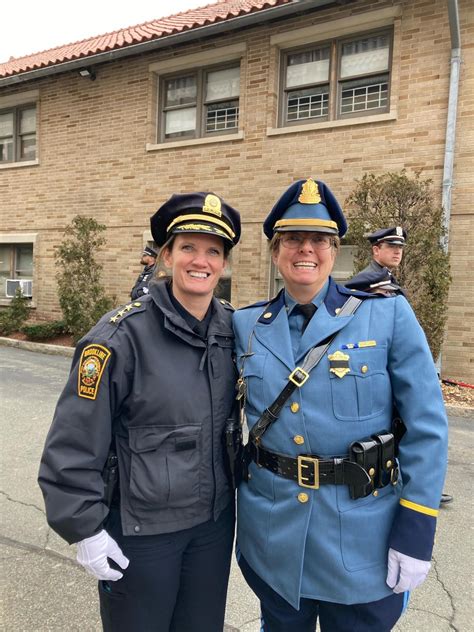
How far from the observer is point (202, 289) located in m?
1.71

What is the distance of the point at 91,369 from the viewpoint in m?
1.53

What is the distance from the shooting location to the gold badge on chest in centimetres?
152

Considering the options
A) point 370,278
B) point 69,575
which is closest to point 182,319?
point 69,575

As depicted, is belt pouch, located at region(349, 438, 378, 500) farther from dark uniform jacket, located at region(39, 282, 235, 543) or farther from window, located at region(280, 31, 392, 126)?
window, located at region(280, 31, 392, 126)

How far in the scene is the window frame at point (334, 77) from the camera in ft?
25.2

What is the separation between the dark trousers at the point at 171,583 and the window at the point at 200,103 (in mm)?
8558

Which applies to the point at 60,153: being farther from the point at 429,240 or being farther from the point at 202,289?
the point at 202,289

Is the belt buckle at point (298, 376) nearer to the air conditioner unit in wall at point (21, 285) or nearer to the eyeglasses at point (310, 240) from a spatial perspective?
the eyeglasses at point (310, 240)

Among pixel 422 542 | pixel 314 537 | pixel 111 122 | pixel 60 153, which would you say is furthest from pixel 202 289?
pixel 60 153

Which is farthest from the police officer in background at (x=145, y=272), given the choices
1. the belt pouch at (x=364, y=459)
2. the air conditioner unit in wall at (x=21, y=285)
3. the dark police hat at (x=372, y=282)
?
the air conditioner unit in wall at (x=21, y=285)

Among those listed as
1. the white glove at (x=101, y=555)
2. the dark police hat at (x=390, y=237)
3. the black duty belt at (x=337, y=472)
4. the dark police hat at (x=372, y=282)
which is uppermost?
the dark police hat at (x=390, y=237)

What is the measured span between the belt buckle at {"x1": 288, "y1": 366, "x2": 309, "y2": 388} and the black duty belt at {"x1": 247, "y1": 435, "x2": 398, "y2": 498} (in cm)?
24

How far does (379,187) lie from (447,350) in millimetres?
2669

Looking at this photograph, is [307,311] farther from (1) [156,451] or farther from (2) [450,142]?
(2) [450,142]
